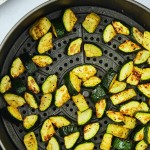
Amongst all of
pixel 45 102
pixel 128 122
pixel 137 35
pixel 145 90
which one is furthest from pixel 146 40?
pixel 45 102

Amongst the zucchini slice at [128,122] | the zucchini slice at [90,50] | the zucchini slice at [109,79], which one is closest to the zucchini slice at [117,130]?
the zucchini slice at [128,122]

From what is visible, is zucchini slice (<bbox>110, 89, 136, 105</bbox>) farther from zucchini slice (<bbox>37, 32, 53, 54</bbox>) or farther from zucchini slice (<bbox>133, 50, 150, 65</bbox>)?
zucchini slice (<bbox>37, 32, 53, 54</bbox>)

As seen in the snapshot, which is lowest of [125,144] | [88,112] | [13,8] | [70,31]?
[125,144]

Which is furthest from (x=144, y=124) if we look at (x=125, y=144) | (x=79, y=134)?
(x=79, y=134)

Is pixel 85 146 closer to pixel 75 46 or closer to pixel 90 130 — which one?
pixel 90 130

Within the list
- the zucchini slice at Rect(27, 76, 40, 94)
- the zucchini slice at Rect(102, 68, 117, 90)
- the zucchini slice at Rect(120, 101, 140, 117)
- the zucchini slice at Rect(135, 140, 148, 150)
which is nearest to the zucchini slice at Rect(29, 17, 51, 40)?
the zucchini slice at Rect(27, 76, 40, 94)

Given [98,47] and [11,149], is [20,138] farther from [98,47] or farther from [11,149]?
[98,47]
